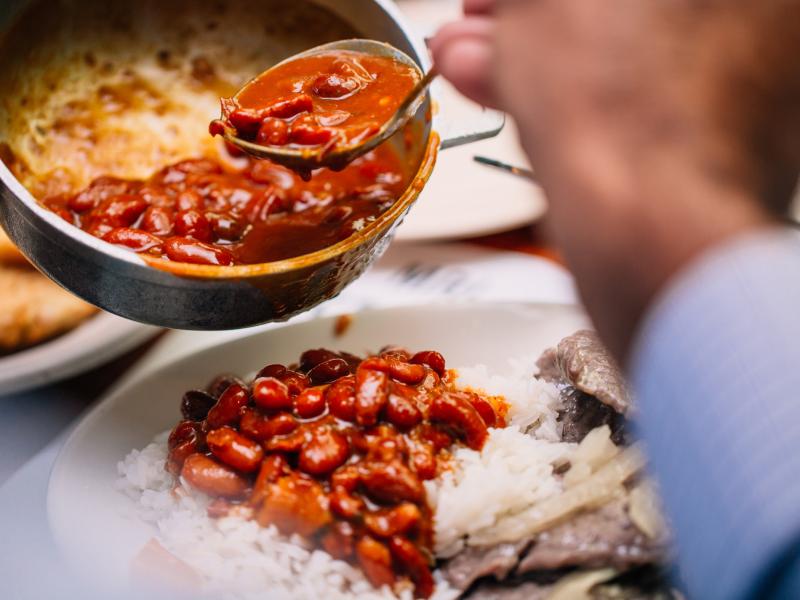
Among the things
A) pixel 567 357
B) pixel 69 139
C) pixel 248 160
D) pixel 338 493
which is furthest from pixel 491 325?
pixel 69 139

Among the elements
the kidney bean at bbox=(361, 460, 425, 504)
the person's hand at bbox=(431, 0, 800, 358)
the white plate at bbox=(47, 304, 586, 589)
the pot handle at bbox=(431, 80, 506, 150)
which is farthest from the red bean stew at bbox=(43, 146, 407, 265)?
the person's hand at bbox=(431, 0, 800, 358)

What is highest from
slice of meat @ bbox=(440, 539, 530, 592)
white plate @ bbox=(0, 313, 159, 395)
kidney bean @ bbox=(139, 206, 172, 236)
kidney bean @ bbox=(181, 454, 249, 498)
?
kidney bean @ bbox=(139, 206, 172, 236)

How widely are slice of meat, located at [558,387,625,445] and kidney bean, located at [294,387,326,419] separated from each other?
460 mm

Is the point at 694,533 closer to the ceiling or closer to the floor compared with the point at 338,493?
closer to the ceiling

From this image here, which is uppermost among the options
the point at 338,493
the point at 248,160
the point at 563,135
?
the point at 563,135

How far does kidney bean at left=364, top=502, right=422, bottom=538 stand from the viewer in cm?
139

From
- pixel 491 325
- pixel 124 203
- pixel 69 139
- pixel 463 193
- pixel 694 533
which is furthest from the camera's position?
pixel 463 193

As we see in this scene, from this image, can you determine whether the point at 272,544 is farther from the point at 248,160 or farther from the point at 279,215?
the point at 248,160

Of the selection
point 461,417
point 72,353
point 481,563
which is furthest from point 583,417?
point 72,353

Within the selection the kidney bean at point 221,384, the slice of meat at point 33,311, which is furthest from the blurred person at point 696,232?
the slice of meat at point 33,311

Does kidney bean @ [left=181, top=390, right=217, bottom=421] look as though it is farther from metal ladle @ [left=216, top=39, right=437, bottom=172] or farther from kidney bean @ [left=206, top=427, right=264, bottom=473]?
metal ladle @ [left=216, top=39, right=437, bottom=172]

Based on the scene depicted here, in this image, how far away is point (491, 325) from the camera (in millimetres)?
2158

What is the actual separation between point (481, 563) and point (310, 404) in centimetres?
40

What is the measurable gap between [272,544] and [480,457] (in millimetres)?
399
